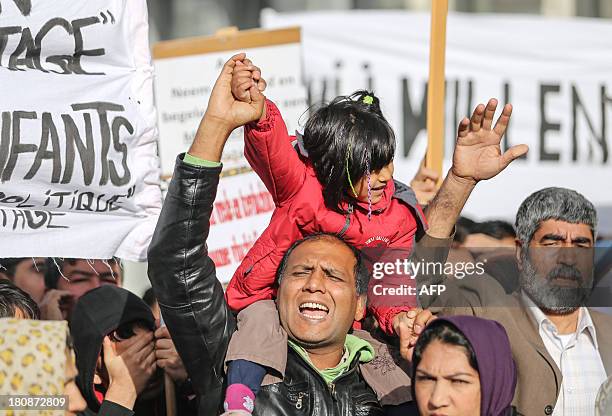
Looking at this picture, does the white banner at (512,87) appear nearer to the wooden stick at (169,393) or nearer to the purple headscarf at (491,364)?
the wooden stick at (169,393)

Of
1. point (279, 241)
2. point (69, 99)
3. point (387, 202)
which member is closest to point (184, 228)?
point (279, 241)

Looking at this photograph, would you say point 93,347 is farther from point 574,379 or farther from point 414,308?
point 574,379

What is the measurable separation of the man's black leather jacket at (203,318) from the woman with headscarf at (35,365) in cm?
40

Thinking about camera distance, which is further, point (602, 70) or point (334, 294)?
point (602, 70)

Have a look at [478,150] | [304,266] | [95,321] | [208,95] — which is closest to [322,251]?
[304,266]

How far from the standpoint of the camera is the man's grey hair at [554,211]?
404 centimetres

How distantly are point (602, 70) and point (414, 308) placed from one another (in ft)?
15.0

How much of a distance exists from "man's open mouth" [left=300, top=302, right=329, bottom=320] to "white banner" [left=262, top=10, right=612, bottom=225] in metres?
4.19

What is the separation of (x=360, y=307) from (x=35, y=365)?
102cm

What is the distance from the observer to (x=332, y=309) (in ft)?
11.6

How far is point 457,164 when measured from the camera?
12.2 ft

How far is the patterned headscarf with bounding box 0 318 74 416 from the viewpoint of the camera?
3.43 metres

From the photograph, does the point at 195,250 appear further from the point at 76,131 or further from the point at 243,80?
the point at 76,131

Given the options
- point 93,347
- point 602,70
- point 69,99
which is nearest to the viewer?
point 93,347
